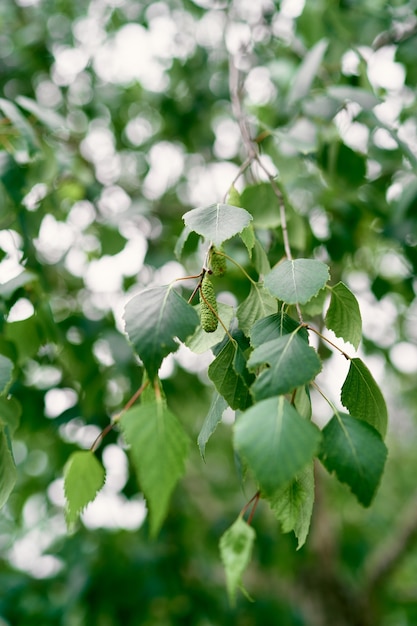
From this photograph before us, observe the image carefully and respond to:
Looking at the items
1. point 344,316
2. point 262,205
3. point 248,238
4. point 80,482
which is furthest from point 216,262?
point 262,205

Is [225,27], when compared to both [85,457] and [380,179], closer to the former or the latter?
[380,179]

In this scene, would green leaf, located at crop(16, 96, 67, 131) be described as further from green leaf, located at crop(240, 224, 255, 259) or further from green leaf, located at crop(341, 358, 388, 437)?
green leaf, located at crop(341, 358, 388, 437)

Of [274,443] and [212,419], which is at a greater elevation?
[274,443]

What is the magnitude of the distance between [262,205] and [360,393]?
0.45 metres

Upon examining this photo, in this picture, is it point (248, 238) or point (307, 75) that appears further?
point (307, 75)

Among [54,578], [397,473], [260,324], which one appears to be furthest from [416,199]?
[397,473]

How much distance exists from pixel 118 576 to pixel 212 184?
148 centimetres

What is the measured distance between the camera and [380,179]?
4.97ft

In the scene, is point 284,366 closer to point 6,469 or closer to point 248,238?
point 248,238

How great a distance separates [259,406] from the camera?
1.47 ft

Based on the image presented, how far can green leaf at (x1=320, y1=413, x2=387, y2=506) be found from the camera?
460 millimetres

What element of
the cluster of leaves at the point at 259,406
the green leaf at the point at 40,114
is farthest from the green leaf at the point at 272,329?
the green leaf at the point at 40,114

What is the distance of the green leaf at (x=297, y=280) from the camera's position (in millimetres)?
511

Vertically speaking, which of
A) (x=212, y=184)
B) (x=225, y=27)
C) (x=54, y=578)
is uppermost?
(x=225, y=27)
